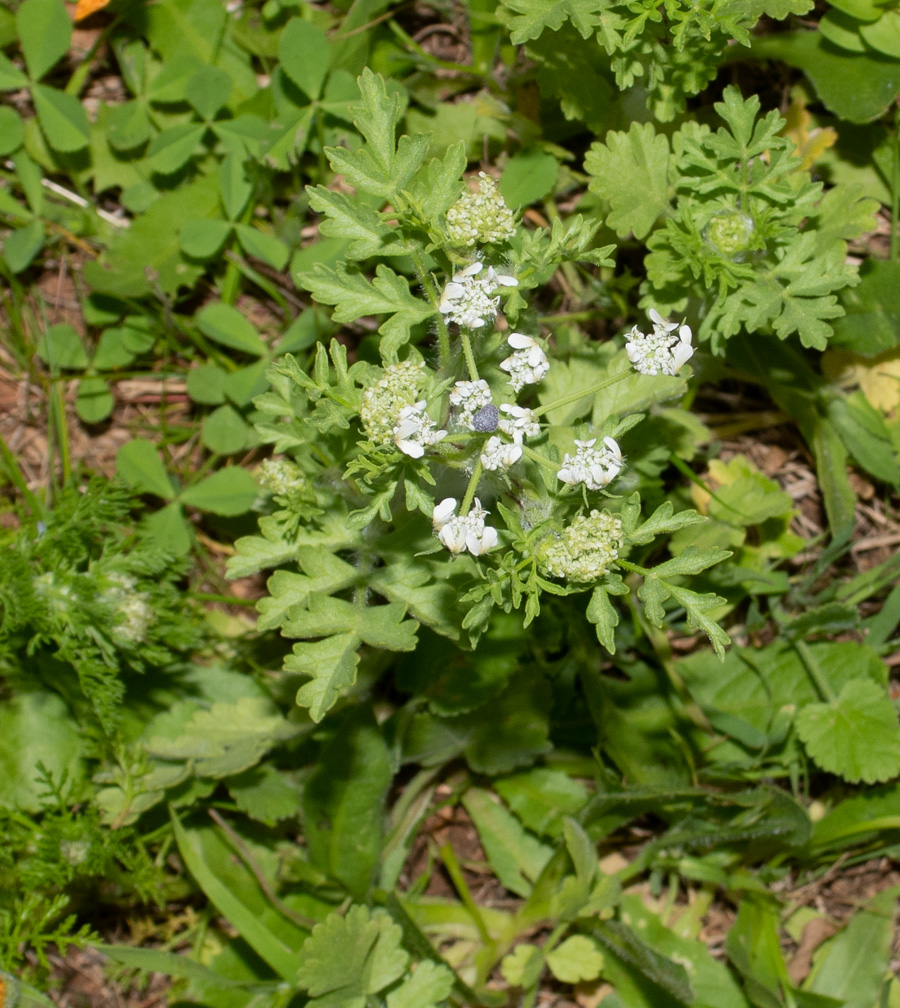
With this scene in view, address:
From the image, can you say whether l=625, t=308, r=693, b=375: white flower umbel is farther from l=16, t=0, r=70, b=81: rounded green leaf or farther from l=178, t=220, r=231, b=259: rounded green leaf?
l=16, t=0, r=70, b=81: rounded green leaf

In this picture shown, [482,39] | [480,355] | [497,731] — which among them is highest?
[482,39]

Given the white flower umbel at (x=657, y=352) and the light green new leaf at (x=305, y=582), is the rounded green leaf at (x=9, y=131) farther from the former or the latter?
the white flower umbel at (x=657, y=352)

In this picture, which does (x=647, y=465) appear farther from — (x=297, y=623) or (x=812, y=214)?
(x=297, y=623)

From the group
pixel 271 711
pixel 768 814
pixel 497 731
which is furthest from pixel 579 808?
pixel 271 711

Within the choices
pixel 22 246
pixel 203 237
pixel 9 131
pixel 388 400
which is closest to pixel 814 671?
pixel 388 400

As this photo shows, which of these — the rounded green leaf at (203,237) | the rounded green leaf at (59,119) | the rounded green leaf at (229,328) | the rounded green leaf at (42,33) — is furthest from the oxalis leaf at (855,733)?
the rounded green leaf at (42,33)

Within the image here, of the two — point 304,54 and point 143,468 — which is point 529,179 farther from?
point 143,468
